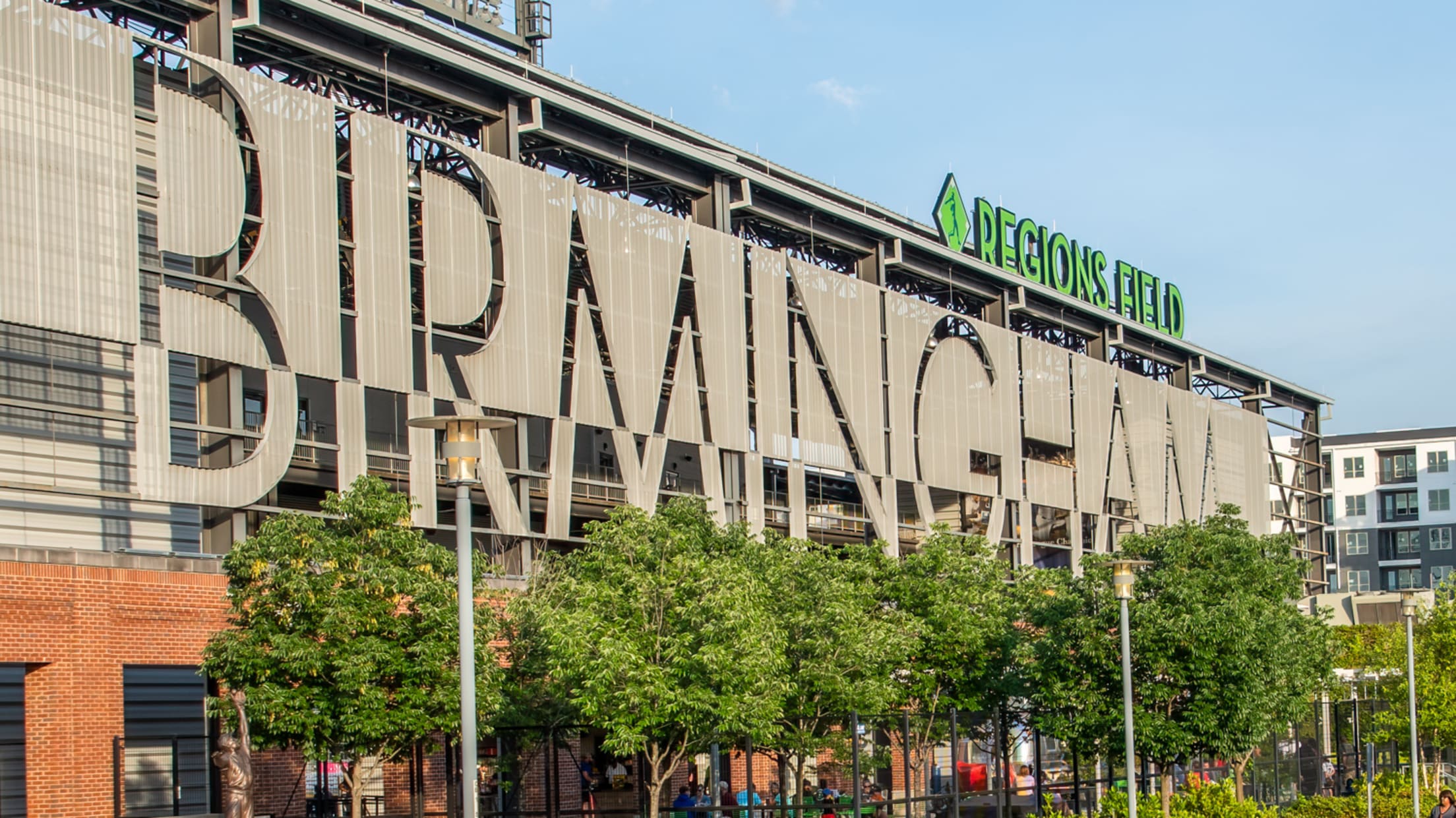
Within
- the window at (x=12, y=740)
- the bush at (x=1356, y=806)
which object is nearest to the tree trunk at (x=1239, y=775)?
the bush at (x=1356, y=806)

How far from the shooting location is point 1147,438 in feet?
262

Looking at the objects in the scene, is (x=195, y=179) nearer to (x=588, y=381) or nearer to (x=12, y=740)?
(x=12, y=740)

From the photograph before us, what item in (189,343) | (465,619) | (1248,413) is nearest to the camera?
(465,619)

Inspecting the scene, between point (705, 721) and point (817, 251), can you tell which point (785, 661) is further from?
point (817, 251)

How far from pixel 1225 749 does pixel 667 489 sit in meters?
23.4

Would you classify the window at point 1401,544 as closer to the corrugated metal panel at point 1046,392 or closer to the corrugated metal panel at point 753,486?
the corrugated metal panel at point 1046,392

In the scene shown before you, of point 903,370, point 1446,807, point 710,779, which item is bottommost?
point 710,779

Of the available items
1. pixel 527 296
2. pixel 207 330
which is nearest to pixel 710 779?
pixel 527 296

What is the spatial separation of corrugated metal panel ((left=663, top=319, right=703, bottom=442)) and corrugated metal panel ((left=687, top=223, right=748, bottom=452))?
66 centimetres

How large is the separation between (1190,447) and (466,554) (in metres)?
69.4

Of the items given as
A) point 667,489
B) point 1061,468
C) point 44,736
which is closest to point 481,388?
point 667,489

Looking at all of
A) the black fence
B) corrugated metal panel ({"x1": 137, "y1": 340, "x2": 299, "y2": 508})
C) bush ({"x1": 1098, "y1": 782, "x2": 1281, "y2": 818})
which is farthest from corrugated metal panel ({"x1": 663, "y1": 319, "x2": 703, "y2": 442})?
bush ({"x1": 1098, "y1": 782, "x2": 1281, "y2": 818})

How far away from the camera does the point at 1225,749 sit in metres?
35.9

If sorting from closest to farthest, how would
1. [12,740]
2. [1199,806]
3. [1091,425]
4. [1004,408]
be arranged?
[1199,806] < [12,740] < [1004,408] < [1091,425]
